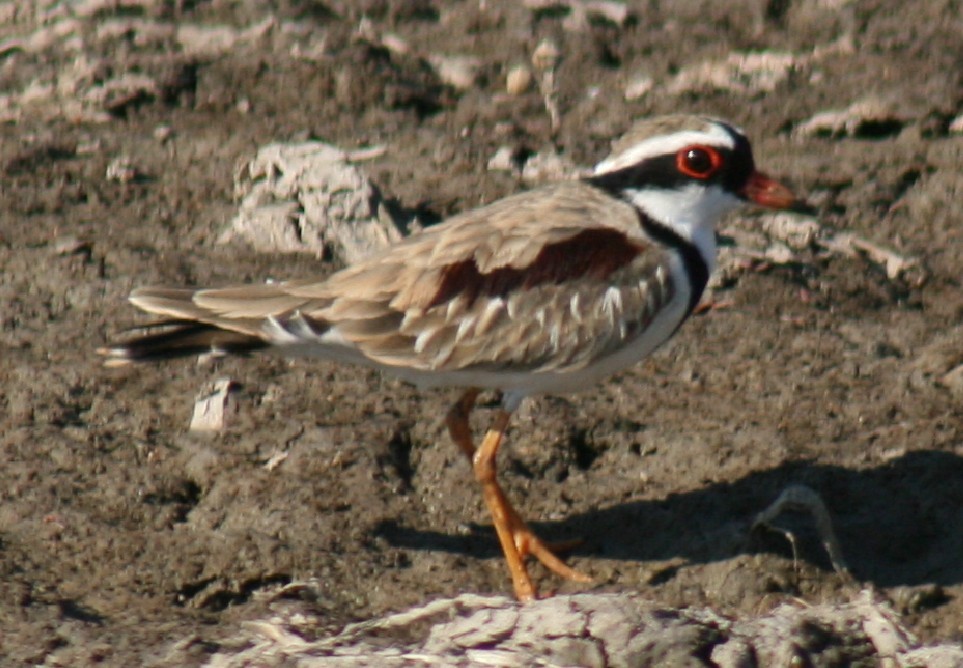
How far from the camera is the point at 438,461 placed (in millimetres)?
6770

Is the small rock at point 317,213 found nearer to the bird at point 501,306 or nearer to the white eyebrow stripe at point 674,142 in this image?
the bird at point 501,306

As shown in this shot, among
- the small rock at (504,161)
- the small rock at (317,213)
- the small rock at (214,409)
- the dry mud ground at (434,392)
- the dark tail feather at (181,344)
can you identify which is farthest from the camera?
the small rock at (504,161)

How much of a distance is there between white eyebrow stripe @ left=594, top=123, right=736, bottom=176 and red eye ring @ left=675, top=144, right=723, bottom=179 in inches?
1.0

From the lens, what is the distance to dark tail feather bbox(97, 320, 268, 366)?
19.7ft

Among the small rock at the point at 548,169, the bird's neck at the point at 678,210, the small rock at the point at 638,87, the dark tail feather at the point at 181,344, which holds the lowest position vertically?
the dark tail feather at the point at 181,344

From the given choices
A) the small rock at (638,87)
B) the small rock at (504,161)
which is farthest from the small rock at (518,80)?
the small rock at (504,161)

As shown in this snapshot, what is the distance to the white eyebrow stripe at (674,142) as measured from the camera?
6492mm

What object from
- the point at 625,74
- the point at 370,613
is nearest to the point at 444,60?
the point at 625,74

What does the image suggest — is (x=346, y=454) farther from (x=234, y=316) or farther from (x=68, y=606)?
(x=68, y=606)

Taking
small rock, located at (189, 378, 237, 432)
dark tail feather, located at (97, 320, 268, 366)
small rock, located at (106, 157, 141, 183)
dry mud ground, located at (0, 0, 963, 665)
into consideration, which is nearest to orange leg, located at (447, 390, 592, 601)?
dry mud ground, located at (0, 0, 963, 665)

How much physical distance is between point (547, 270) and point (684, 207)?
0.65 meters

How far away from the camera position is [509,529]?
618 cm

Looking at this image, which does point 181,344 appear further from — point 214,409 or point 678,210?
point 678,210

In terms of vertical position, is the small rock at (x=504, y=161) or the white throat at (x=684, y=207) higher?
the small rock at (x=504, y=161)
